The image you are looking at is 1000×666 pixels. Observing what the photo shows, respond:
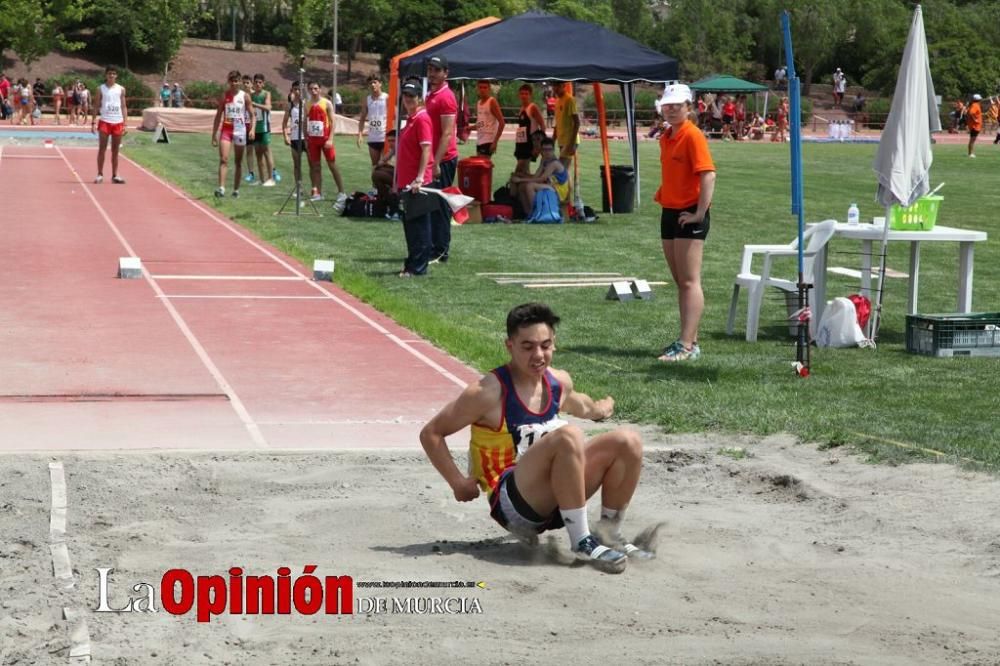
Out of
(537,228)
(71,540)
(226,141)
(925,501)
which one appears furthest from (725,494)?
(226,141)

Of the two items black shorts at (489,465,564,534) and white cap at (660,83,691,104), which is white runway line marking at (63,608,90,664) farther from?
white cap at (660,83,691,104)

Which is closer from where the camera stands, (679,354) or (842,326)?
(679,354)

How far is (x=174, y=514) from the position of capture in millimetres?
6520

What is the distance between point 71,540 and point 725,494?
2.95 metres

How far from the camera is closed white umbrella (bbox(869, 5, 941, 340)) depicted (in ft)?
34.9

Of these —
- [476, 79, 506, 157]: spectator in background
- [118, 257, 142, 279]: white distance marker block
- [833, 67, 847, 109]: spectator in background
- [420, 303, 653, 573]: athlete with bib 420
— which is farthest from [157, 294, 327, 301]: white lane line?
[833, 67, 847, 109]: spectator in background

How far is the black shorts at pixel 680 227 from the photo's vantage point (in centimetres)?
1030

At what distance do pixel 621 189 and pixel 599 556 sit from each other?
17.0 meters

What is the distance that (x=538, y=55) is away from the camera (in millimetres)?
21047

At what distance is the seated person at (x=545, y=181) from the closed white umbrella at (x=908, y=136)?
10.4 m

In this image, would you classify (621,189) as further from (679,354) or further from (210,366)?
(210,366)

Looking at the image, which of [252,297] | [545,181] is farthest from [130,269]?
[545,181]

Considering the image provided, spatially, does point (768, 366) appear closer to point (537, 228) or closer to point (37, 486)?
point (37, 486)

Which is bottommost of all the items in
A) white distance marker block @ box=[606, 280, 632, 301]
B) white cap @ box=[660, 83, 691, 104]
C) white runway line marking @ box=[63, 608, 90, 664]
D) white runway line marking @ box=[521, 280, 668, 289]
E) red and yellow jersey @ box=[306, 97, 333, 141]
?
white runway line marking @ box=[63, 608, 90, 664]
